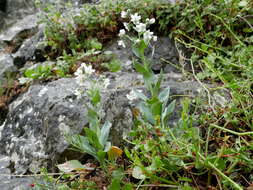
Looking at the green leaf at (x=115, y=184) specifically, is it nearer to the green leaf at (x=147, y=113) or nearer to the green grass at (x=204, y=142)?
the green grass at (x=204, y=142)

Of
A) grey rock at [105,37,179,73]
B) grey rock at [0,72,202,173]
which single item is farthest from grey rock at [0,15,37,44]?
grey rock at [0,72,202,173]

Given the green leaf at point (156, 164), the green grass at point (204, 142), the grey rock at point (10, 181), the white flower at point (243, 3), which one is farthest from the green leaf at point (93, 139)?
the white flower at point (243, 3)

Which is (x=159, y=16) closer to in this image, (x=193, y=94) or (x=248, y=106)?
(x=193, y=94)

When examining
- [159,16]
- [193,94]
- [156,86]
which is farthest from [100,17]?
[156,86]

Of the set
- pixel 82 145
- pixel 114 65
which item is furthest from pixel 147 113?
pixel 114 65

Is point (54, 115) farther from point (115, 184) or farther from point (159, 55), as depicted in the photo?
point (159, 55)

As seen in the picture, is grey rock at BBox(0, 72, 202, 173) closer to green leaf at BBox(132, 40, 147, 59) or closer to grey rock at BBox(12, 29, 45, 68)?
green leaf at BBox(132, 40, 147, 59)
